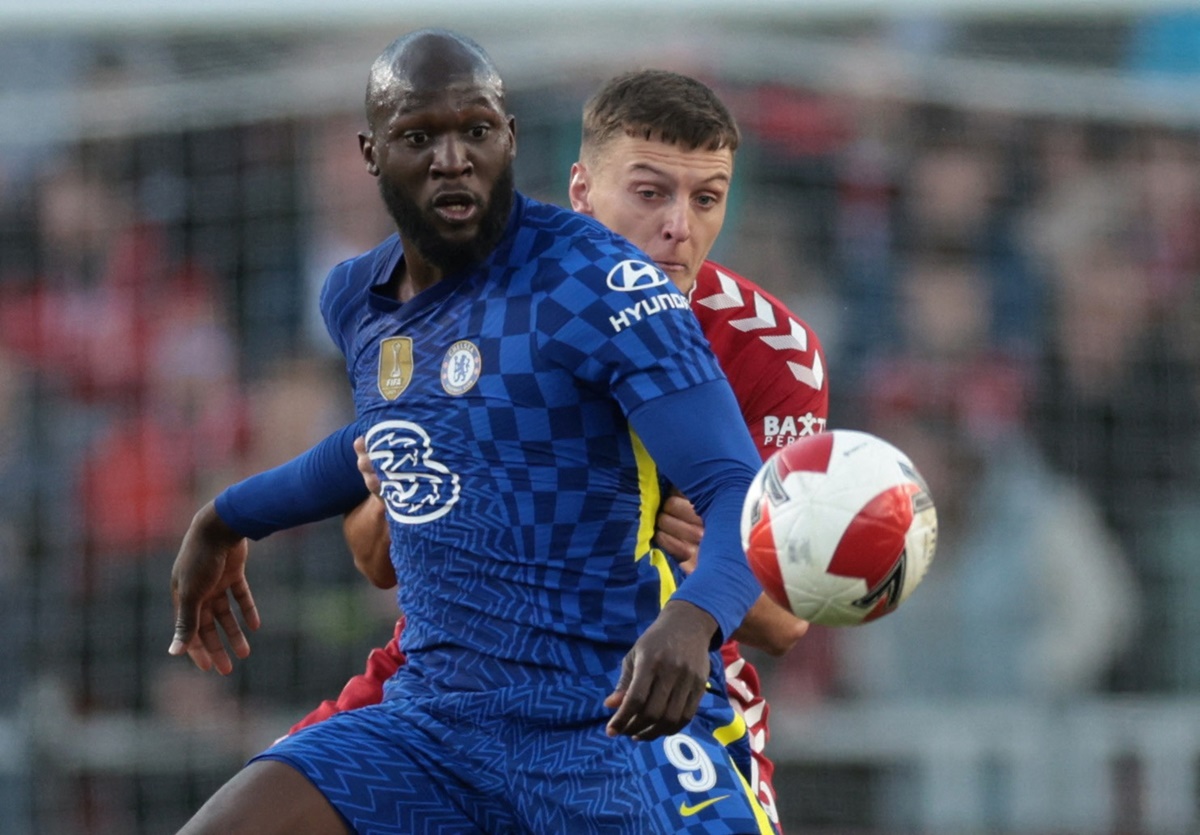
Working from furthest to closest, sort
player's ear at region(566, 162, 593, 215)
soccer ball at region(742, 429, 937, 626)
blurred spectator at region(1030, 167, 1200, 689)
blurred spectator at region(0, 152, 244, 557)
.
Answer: blurred spectator at region(0, 152, 244, 557) < blurred spectator at region(1030, 167, 1200, 689) < player's ear at region(566, 162, 593, 215) < soccer ball at region(742, 429, 937, 626)

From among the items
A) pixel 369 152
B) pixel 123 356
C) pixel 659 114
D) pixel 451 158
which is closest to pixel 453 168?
pixel 451 158

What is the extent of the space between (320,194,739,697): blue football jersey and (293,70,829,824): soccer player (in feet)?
2.43

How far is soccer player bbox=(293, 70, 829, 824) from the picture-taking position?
477 cm

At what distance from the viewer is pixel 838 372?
8.42 meters

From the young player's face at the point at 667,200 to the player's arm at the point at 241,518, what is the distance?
0.91 m

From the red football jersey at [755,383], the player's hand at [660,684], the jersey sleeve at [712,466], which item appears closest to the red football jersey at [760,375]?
the red football jersey at [755,383]

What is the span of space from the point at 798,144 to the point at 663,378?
198 inches

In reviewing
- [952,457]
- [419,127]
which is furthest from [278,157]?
[419,127]

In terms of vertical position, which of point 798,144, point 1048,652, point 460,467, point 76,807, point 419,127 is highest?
point 798,144

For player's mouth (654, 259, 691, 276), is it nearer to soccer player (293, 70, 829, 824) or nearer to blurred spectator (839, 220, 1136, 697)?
soccer player (293, 70, 829, 824)

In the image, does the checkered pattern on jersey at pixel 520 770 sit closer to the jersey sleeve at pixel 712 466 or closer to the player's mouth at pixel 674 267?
the jersey sleeve at pixel 712 466

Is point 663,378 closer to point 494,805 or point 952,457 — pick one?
point 494,805

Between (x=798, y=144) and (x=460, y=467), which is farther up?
(x=798, y=144)

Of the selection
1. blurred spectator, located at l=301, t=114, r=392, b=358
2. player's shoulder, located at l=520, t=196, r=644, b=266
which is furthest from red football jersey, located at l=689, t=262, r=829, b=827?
blurred spectator, located at l=301, t=114, r=392, b=358
